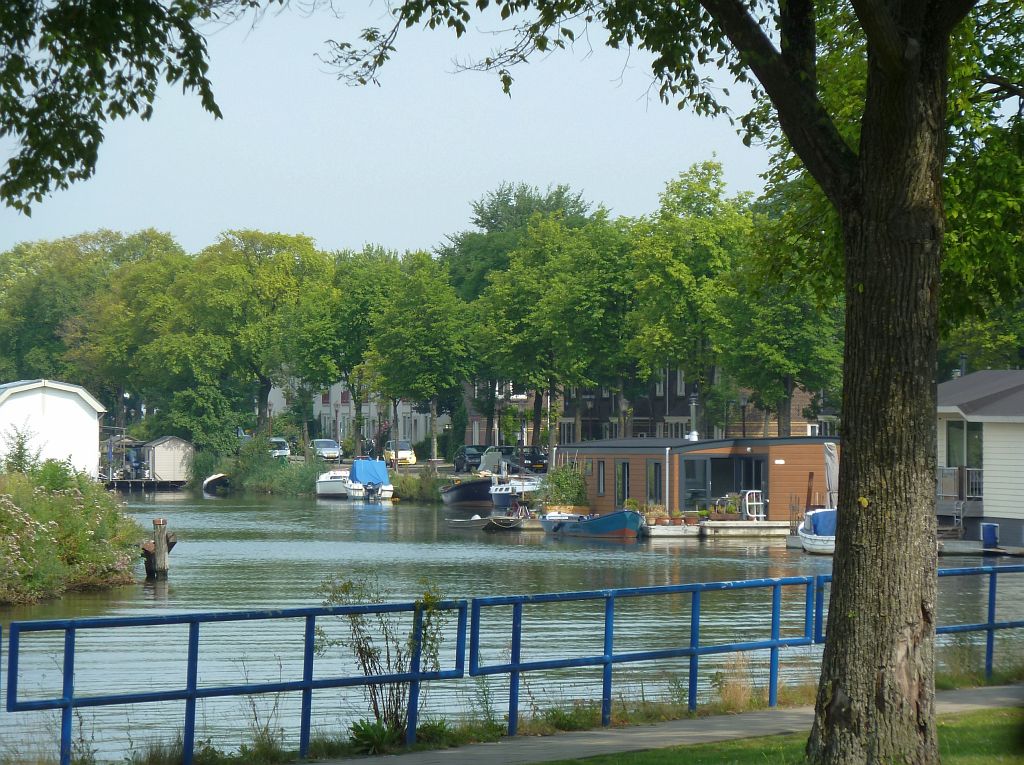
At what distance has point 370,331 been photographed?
309 ft

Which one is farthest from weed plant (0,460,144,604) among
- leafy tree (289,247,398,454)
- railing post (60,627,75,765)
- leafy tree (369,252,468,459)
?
leafy tree (289,247,398,454)

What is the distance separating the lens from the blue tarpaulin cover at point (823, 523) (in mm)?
48966

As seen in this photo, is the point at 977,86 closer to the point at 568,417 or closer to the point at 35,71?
Answer: the point at 35,71

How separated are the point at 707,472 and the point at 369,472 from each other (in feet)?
102

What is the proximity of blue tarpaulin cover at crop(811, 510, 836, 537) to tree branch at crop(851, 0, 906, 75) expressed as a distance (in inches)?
1605

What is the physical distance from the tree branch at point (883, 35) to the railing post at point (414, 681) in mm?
5395

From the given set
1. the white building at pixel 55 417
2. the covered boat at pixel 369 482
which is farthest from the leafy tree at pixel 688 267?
the white building at pixel 55 417

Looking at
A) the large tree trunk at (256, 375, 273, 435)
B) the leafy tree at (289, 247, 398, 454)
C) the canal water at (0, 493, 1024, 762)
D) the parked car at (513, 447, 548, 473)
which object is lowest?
the canal water at (0, 493, 1024, 762)

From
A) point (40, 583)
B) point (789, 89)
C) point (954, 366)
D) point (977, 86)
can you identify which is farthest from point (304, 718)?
point (954, 366)

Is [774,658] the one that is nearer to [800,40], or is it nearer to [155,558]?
[800,40]

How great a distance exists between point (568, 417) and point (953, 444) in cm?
4681

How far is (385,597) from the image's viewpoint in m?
25.2

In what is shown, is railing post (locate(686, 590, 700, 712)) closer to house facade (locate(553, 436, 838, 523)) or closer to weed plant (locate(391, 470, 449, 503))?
house facade (locate(553, 436, 838, 523))

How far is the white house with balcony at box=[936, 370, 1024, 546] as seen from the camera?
4381cm
